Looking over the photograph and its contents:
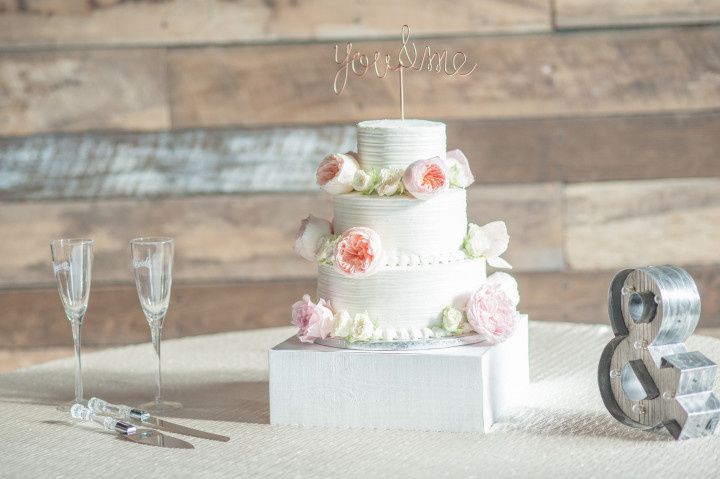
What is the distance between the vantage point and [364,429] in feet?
4.77

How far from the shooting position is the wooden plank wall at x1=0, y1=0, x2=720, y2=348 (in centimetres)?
282

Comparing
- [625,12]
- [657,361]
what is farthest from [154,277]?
[625,12]

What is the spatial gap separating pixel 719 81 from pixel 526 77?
1.57ft

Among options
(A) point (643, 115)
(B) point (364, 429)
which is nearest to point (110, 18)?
(A) point (643, 115)

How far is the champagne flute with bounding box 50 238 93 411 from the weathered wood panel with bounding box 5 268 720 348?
52.9 inches

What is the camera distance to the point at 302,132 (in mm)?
2865

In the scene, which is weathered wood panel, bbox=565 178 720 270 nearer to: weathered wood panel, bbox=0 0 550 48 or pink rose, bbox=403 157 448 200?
weathered wood panel, bbox=0 0 550 48

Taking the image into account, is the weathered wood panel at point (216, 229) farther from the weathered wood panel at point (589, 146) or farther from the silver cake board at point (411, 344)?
the silver cake board at point (411, 344)

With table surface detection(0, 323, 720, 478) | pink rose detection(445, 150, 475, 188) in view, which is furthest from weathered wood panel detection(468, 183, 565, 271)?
pink rose detection(445, 150, 475, 188)

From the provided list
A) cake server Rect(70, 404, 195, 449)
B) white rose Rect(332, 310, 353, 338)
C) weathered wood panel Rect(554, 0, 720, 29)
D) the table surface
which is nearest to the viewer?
the table surface

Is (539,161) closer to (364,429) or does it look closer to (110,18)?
(110,18)

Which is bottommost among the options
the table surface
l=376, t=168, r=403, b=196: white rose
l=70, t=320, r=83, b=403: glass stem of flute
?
the table surface

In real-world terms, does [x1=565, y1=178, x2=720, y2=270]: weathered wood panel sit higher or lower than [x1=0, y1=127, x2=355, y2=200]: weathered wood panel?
lower

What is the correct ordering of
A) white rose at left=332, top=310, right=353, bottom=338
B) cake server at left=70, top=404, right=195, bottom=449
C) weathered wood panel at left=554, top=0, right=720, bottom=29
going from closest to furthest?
1. cake server at left=70, top=404, right=195, bottom=449
2. white rose at left=332, top=310, right=353, bottom=338
3. weathered wood panel at left=554, top=0, right=720, bottom=29
